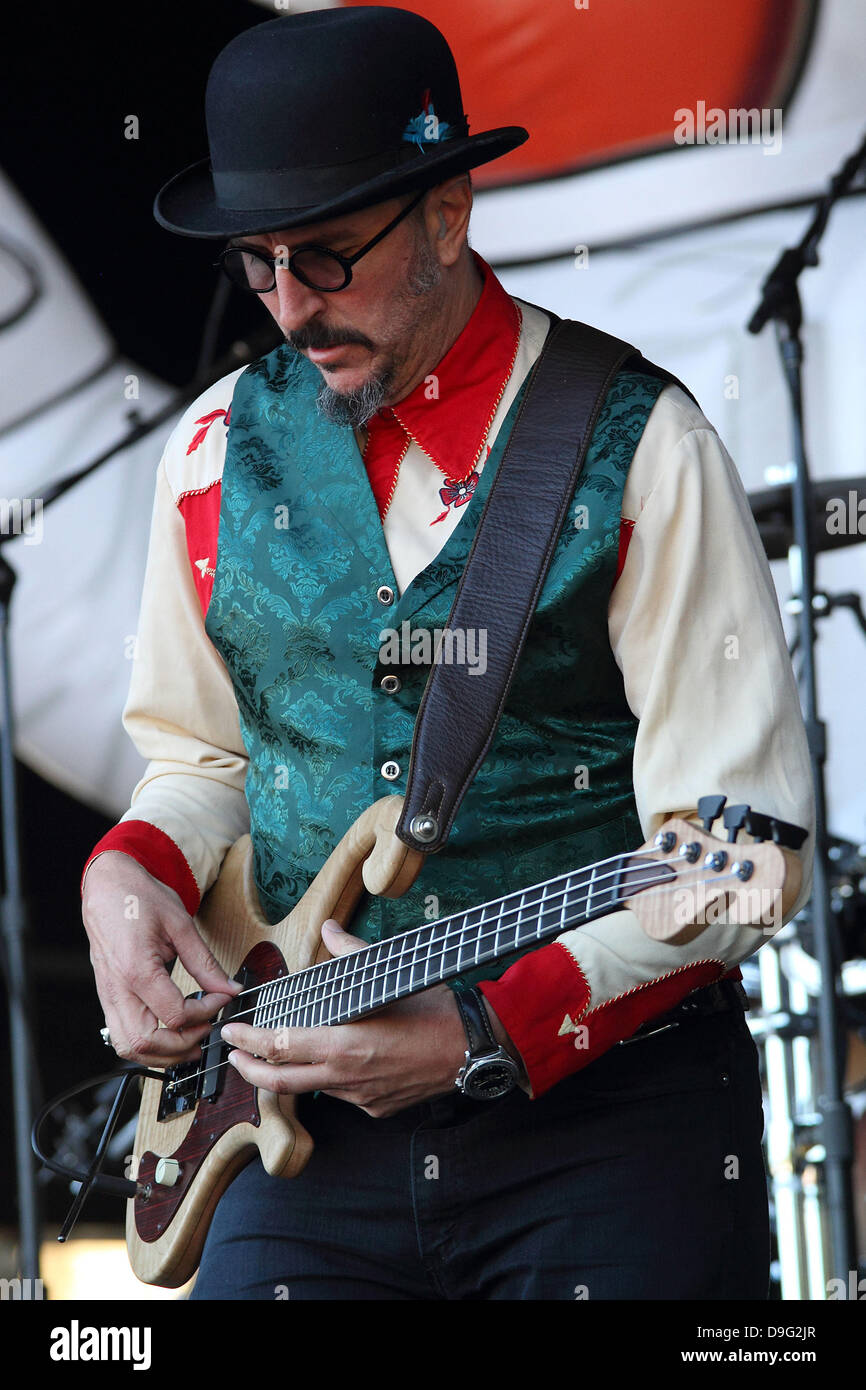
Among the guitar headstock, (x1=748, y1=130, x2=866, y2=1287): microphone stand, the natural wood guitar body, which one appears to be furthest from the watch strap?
(x1=748, y1=130, x2=866, y2=1287): microphone stand

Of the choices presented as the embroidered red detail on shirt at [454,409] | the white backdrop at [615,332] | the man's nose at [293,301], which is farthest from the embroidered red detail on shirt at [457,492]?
the white backdrop at [615,332]

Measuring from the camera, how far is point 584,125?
11.4 ft

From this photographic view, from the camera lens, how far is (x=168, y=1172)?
185cm

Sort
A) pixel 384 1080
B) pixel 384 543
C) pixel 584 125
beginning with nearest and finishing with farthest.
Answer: pixel 384 1080 < pixel 384 543 < pixel 584 125

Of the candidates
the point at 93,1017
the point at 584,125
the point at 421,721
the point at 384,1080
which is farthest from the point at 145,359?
the point at 384,1080

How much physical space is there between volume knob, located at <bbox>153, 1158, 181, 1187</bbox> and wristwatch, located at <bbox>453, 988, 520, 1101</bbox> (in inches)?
17.9

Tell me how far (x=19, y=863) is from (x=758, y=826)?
2450 millimetres

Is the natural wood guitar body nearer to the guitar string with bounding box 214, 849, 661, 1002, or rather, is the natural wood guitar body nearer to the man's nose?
the guitar string with bounding box 214, 849, 661, 1002

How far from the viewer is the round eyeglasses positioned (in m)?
1.75

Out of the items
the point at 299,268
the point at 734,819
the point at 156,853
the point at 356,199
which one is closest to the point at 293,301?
the point at 299,268

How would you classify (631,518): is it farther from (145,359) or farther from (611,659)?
(145,359)

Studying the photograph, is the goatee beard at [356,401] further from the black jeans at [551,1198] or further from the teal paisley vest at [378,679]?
the black jeans at [551,1198]

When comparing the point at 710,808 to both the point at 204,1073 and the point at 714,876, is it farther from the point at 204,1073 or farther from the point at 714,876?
the point at 204,1073
